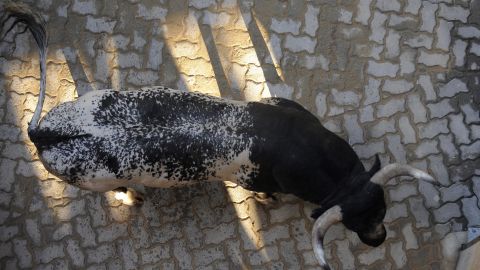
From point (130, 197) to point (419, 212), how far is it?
2682 mm

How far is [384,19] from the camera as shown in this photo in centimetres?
559

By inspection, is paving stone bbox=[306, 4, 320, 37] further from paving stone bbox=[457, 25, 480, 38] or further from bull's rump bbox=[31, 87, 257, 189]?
bull's rump bbox=[31, 87, 257, 189]

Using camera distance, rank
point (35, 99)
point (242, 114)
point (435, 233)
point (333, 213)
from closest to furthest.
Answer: point (333, 213) < point (242, 114) < point (435, 233) < point (35, 99)

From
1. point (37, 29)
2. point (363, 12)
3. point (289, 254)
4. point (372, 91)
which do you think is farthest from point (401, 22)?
point (37, 29)

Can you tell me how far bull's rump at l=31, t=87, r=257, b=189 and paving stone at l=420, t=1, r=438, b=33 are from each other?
248 cm

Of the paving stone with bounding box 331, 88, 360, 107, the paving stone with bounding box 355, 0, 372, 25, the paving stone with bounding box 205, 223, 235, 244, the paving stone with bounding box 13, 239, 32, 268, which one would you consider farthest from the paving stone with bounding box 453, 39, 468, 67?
the paving stone with bounding box 13, 239, 32, 268

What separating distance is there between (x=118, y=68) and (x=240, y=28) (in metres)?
1.30

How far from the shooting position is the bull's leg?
495cm

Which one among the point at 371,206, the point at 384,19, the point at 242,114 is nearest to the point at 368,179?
the point at 371,206

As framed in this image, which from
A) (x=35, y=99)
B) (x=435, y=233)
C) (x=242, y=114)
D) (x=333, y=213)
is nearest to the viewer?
(x=333, y=213)

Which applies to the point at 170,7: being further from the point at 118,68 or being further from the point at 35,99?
the point at 35,99

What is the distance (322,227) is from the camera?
3684 mm

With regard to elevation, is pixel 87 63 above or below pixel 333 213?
above

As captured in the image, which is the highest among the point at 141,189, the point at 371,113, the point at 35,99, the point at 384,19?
the point at 384,19
